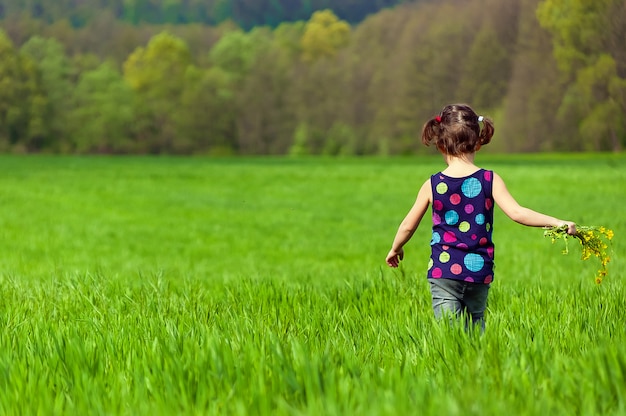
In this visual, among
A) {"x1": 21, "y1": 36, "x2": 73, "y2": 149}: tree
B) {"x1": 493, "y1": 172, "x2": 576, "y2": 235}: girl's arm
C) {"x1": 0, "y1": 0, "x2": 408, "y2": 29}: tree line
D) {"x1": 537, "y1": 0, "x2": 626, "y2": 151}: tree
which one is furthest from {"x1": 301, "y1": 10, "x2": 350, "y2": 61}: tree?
{"x1": 493, "y1": 172, "x2": 576, "y2": 235}: girl's arm

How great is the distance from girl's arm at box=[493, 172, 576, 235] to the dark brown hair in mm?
228

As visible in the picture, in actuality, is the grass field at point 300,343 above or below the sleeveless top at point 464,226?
below

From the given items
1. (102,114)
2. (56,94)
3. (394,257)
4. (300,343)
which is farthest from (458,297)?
(56,94)

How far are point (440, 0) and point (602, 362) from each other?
349 ft

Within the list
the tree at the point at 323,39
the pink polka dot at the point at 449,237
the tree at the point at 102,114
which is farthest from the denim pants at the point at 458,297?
the tree at the point at 323,39

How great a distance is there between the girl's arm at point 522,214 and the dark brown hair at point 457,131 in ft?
0.75

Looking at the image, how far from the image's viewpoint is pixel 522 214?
12.8ft

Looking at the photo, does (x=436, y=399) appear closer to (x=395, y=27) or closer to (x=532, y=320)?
(x=532, y=320)

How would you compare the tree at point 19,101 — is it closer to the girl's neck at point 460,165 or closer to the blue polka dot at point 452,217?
the girl's neck at point 460,165

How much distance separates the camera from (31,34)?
352 ft

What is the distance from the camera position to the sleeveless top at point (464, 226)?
4.20m

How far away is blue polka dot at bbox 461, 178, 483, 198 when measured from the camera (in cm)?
422

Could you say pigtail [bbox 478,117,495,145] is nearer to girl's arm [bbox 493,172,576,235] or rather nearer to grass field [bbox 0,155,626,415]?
girl's arm [bbox 493,172,576,235]

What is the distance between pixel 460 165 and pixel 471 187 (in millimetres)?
150
